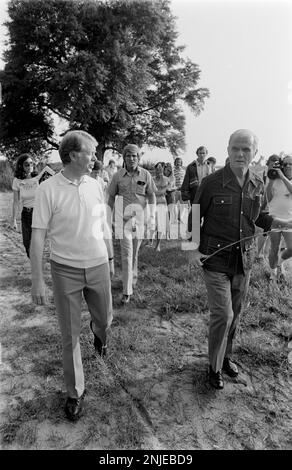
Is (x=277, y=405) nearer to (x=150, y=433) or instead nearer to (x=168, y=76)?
(x=150, y=433)

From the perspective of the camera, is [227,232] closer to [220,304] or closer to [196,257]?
[196,257]

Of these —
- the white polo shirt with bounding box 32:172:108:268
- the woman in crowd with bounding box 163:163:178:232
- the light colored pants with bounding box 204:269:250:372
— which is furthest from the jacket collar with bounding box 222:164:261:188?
the woman in crowd with bounding box 163:163:178:232

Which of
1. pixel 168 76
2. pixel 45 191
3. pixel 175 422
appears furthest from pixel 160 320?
pixel 168 76

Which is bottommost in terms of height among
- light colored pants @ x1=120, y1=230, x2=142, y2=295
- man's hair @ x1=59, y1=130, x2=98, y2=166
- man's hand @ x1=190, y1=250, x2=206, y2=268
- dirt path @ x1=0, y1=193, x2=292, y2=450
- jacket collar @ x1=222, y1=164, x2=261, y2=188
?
dirt path @ x1=0, y1=193, x2=292, y2=450

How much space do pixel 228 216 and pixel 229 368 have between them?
134cm

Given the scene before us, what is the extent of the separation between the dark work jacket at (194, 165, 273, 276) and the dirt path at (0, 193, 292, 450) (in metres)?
1.01

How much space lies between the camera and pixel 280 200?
5.20 m

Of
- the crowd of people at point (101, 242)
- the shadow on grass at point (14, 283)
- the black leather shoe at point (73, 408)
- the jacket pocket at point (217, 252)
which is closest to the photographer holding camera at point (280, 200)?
the crowd of people at point (101, 242)

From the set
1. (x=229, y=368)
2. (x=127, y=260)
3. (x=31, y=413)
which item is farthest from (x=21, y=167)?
(x=229, y=368)

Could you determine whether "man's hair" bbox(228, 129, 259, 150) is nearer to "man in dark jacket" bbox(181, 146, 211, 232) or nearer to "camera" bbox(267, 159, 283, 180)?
"camera" bbox(267, 159, 283, 180)

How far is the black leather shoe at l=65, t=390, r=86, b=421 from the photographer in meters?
2.50

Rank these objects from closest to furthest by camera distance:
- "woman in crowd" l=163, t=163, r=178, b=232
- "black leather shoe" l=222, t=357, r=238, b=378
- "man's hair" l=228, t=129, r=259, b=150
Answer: "man's hair" l=228, t=129, r=259, b=150
"black leather shoe" l=222, t=357, r=238, b=378
"woman in crowd" l=163, t=163, r=178, b=232

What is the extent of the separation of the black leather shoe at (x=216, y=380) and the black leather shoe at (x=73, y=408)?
3.49 ft

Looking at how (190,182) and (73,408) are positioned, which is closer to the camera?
(73,408)
